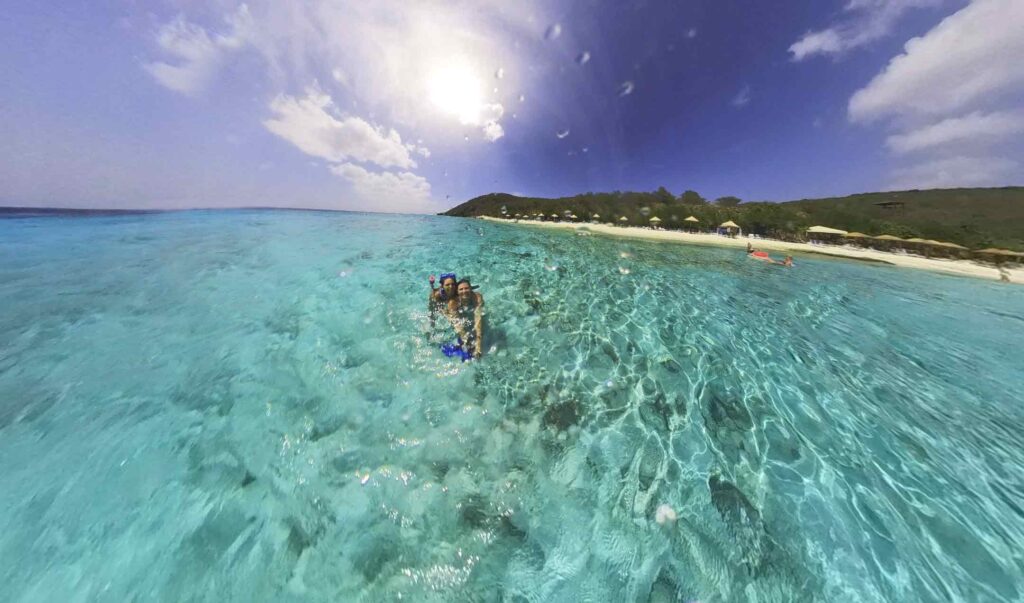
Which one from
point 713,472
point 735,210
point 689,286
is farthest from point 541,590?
point 735,210

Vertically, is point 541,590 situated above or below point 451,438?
below

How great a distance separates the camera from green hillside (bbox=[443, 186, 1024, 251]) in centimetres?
3900

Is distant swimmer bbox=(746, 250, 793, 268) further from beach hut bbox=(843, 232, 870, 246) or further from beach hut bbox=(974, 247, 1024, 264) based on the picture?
beach hut bbox=(974, 247, 1024, 264)

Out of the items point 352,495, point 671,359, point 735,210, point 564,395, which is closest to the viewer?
point 352,495

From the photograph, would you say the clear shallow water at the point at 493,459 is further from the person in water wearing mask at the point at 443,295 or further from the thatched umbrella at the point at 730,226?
the thatched umbrella at the point at 730,226

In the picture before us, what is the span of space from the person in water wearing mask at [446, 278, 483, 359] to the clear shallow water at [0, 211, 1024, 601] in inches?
18.5

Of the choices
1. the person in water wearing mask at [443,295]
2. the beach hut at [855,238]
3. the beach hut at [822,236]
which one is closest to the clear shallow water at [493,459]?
the person in water wearing mask at [443,295]

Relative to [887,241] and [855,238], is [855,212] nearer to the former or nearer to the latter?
[887,241]

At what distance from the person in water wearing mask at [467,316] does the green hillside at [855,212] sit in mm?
46909

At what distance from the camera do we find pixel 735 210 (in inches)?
1860

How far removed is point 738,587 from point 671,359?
151 inches

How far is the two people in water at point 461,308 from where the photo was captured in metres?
6.10

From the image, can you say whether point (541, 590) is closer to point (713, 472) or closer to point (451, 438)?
point (451, 438)

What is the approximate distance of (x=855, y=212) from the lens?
185 ft
